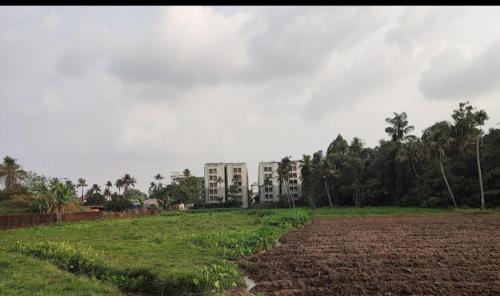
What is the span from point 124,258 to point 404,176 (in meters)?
59.9

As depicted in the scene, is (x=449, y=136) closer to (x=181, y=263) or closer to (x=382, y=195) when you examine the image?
(x=382, y=195)

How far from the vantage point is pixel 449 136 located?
5756 centimetres

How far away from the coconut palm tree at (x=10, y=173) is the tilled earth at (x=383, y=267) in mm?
57046

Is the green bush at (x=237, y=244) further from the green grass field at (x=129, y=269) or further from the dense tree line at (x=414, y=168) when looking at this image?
the dense tree line at (x=414, y=168)

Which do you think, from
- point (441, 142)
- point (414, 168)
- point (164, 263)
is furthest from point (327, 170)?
point (164, 263)

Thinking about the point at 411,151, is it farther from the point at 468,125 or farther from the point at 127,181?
the point at 127,181

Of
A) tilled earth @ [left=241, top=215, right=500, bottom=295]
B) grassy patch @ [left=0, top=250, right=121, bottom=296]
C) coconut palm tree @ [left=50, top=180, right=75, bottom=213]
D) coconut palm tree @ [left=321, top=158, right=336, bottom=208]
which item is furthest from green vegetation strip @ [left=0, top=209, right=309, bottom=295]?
coconut palm tree @ [left=321, top=158, right=336, bottom=208]

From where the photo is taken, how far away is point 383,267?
14977 millimetres

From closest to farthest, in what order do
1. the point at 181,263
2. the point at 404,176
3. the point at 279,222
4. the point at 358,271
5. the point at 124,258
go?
1. the point at 358,271
2. the point at 181,263
3. the point at 124,258
4. the point at 279,222
5. the point at 404,176

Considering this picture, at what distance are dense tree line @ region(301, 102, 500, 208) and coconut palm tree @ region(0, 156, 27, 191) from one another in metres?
50.9

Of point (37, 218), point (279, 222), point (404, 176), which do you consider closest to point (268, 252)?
point (279, 222)

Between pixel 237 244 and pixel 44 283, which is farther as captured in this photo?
pixel 237 244

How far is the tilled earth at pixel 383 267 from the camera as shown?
38.6ft

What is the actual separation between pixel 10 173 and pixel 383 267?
213 ft
